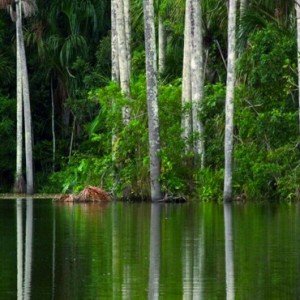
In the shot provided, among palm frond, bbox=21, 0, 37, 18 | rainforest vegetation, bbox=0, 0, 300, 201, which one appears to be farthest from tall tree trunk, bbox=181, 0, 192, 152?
palm frond, bbox=21, 0, 37, 18

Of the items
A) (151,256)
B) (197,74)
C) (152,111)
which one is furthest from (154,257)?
(197,74)

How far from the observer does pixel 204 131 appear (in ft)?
117

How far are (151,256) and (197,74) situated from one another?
62.8 ft

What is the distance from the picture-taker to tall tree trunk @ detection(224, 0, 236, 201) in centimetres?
3297

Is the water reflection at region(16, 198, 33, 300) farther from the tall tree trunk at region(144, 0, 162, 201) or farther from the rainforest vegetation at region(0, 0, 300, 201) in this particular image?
the rainforest vegetation at region(0, 0, 300, 201)

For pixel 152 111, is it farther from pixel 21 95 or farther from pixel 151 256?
pixel 151 256

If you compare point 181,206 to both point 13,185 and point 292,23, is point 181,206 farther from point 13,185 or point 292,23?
point 13,185

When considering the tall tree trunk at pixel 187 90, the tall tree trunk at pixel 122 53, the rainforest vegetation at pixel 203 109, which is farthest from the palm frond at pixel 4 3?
the tall tree trunk at pixel 187 90

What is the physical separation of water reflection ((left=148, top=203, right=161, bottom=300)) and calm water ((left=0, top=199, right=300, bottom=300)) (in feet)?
0.03

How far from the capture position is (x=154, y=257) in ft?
51.3

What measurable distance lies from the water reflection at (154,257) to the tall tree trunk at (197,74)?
31.0 ft

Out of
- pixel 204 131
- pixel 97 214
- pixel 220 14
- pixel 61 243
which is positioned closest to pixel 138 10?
pixel 220 14

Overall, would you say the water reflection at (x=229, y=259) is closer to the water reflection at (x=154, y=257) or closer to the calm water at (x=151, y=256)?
the calm water at (x=151, y=256)

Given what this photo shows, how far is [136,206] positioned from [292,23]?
794 centimetres
